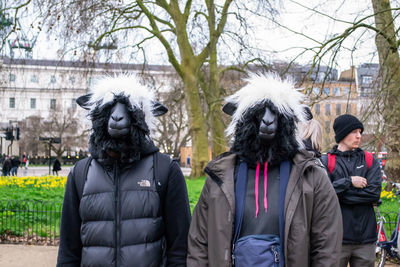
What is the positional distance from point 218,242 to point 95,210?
774mm

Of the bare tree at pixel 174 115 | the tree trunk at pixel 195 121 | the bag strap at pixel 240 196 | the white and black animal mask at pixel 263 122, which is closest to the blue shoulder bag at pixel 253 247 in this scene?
the bag strap at pixel 240 196

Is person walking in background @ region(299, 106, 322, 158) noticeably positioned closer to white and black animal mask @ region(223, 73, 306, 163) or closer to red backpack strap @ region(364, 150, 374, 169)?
red backpack strap @ region(364, 150, 374, 169)

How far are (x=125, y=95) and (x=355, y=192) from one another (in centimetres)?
228

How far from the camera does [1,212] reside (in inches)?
353

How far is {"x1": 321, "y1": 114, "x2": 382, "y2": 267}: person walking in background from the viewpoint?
3.85 m

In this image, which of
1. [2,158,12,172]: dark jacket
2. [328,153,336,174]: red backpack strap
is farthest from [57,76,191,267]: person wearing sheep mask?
[2,158,12,172]: dark jacket

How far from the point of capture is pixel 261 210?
252 centimetres

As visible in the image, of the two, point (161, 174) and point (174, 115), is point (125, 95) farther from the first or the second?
point (174, 115)

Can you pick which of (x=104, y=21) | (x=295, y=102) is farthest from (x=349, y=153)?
(x=104, y=21)

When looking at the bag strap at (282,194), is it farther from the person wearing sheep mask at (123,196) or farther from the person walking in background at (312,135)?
the person walking in background at (312,135)

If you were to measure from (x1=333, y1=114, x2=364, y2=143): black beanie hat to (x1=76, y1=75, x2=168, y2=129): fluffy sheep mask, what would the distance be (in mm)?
1976

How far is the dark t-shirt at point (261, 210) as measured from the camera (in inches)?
98.0

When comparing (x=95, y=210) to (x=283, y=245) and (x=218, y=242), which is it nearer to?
(x=218, y=242)

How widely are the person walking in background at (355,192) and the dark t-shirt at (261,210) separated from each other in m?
1.49
